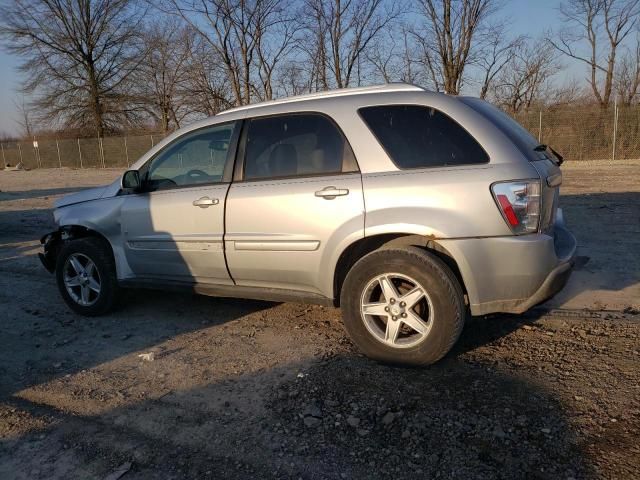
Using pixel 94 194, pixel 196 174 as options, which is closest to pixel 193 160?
pixel 196 174

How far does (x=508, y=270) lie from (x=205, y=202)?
2.35 m

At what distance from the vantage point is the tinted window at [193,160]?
426 centimetres

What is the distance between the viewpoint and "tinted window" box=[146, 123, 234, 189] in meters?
4.26

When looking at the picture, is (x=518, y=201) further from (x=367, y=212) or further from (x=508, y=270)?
(x=367, y=212)

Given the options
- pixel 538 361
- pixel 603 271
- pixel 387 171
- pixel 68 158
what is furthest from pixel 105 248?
pixel 68 158

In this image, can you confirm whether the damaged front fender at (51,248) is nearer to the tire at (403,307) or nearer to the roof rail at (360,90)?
the roof rail at (360,90)

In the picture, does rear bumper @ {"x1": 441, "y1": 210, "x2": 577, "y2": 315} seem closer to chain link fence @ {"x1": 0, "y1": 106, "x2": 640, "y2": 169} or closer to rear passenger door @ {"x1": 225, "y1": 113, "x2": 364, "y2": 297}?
rear passenger door @ {"x1": 225, "y1": 113, "x2": 364, "y2": 297}

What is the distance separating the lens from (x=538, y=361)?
11.7 ft

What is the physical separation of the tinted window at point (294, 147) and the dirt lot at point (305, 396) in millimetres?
1358

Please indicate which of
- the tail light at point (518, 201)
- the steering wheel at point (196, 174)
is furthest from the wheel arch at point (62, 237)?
the tail light at point (518, 201)

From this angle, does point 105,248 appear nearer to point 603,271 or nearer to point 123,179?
point 123,179

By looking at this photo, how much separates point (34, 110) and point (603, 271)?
144ft

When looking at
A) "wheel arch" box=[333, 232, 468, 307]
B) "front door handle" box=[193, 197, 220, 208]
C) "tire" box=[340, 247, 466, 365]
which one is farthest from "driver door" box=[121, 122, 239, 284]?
"tire" box=[340, 247, 466, 365]

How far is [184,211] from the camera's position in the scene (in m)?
4.27
